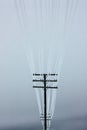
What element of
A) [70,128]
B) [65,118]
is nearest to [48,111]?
[70,128]

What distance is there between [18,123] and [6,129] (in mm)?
6346

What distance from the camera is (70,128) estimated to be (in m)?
64.0

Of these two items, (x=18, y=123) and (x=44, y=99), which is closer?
(x=44, y=99)

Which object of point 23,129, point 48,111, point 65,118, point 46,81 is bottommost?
point 23,129

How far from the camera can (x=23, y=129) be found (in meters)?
80.1

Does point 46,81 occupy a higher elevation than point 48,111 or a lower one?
higher

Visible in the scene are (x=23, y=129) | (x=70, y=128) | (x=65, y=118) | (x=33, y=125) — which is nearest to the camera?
(x=70, y=128)

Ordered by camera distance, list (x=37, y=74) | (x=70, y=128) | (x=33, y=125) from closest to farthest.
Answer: (x=37, y=74) < (x=70, y=128) < (x=33, y=125)

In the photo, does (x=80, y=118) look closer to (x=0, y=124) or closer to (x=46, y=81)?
(x=0, y=124)

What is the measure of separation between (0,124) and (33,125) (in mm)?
12545

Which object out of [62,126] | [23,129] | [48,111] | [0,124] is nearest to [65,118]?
[62,126]

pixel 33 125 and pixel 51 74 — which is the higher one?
pixel 51 74

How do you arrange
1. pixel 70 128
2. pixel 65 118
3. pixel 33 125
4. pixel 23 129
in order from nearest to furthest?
pixel 70 128, pixel 65 118, pixel 33 125, pixel 23 129

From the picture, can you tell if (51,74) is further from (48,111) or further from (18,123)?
(18,123)
